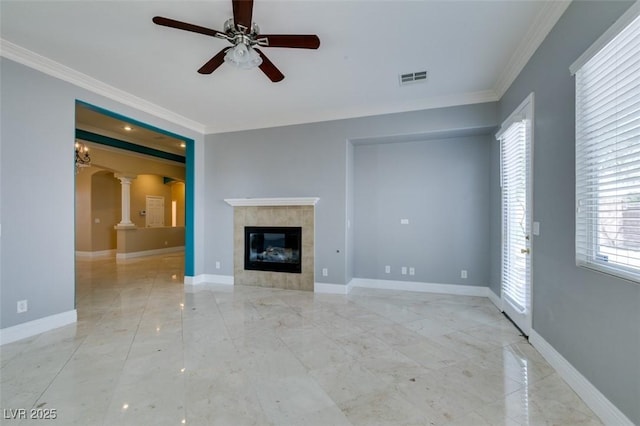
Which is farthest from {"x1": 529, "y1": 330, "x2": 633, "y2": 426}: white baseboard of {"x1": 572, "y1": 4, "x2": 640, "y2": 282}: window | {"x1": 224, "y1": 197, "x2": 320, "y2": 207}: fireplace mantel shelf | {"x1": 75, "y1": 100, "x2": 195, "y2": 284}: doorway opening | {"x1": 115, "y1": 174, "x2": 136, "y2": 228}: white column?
{"x1": 115, "y1": 174, "x2": 136, "y2": 228}: white column

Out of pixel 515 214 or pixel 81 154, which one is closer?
pixel 515 214

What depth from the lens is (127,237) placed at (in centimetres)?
802

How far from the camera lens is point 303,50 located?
2.80 metres

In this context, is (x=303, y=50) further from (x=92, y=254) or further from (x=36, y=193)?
(x=92, y=254)

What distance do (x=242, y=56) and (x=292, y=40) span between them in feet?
A: 1.42

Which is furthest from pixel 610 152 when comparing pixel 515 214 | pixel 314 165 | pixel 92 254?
pixel 92 254

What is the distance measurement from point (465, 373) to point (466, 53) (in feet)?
10.0

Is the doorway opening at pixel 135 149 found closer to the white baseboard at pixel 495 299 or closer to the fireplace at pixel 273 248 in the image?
the fireplace at pixel 273 248

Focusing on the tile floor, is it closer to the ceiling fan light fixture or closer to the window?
the window

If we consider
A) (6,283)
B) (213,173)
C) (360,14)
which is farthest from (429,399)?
(213,173)

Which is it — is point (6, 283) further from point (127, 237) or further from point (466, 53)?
point (127, 237)

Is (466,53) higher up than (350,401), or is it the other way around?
(466,53)

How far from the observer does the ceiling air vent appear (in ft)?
10.8

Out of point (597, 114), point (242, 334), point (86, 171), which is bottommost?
point (242, 334)
